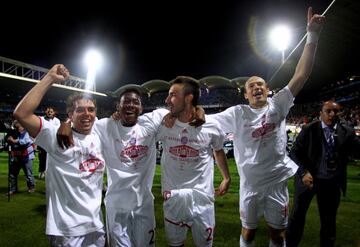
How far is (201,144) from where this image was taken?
11.5 feet

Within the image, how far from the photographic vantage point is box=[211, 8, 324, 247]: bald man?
12.9ft

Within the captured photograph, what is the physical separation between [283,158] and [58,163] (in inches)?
104

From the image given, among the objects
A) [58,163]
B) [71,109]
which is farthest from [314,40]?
[58,163]

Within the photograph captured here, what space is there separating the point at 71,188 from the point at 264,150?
2.26m

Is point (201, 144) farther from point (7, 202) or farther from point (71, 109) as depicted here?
point (7, 202)

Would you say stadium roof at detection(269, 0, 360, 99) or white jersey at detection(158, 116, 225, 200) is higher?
stadium roof at detection(269, 0, 360, 99)

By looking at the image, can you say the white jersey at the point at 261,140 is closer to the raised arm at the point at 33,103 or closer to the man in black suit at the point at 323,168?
the man in black suit at the point at 323,168

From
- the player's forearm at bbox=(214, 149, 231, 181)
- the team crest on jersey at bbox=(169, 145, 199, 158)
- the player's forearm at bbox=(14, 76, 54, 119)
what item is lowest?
the player's forearm at bbox=(214, 149, 231, 181)

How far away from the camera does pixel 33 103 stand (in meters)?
2.74

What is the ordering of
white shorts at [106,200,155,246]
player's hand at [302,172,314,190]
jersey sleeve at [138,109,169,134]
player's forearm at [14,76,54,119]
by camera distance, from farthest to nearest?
player's hand at [302,172,314,190] < jersey sleeve at [138,109,169,134] < white shorts at [106,200,155,246] < player's forearm at [14,76,54,119]

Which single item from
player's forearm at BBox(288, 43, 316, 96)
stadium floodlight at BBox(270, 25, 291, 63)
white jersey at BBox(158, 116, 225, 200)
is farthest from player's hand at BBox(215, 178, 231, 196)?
stadium floodlight at BBox(270, 25, 291, 63)

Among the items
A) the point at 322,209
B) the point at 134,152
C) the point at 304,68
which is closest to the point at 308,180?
the point at 322,209

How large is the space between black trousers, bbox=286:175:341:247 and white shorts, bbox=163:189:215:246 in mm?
1714

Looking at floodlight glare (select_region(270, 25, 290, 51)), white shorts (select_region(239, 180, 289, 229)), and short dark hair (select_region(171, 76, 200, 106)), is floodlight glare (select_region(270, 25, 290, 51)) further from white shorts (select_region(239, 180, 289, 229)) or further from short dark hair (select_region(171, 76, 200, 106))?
short dark hair (select_region(171, 76, 200, 106))
